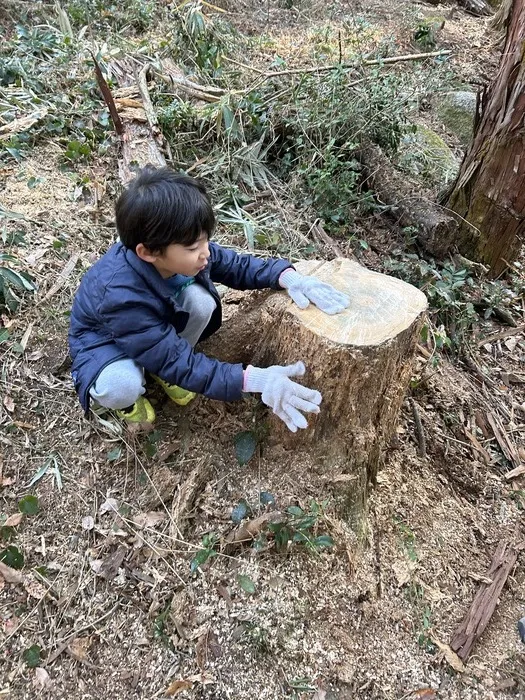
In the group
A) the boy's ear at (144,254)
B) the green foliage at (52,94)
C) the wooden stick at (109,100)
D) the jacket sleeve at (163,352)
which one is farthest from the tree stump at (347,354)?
the green foliage at (52,94)

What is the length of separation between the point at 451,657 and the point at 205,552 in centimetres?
109

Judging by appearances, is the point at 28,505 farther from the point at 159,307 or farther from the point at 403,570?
the point at 403,570

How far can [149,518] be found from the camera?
Answer: 207 cm

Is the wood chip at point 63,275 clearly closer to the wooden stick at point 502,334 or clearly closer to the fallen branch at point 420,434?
the fallen branch at point 420,434

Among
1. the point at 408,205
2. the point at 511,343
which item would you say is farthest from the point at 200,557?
the point at 408,205

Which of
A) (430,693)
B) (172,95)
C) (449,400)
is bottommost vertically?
(430,693)

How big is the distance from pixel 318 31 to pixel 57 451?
5.42m

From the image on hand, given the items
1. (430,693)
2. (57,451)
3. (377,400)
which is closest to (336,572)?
(430,693)

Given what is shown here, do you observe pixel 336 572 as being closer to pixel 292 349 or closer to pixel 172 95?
pixel 292 349

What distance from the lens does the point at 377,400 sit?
1949 millimetres

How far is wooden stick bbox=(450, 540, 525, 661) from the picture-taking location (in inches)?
79.7

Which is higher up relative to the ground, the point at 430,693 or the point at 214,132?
the point at 214,132

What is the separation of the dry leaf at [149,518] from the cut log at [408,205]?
2.59 metres

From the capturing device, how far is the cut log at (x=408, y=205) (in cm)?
345
